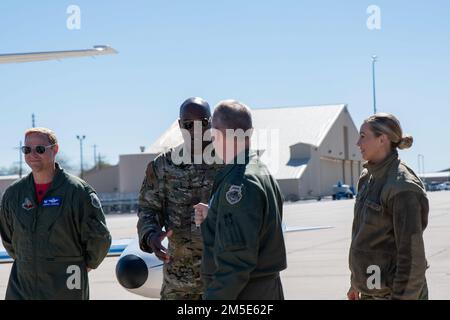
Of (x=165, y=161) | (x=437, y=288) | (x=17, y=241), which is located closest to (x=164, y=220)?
(x=165, y=161)

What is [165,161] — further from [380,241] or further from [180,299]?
[380,241]

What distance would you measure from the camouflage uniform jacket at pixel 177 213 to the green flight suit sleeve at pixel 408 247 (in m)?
1.31

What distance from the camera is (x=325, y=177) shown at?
90.2m

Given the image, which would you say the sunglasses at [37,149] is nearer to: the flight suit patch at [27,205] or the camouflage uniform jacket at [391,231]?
the flight suit patch at [27,205]

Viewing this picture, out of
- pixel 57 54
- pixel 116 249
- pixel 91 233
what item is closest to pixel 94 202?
pixel 91 233

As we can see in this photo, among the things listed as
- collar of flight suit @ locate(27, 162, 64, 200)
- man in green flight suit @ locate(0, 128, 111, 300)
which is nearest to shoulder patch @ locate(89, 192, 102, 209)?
man in green flight suit @ locate(0, 128, 111, 300)

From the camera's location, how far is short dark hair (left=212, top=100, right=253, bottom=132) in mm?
3539

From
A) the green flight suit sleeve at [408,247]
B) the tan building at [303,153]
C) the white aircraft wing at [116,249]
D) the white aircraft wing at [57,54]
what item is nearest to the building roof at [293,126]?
the tan building at [303,153]

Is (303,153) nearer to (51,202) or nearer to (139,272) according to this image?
(139,272)

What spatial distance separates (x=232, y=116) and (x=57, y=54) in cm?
2539

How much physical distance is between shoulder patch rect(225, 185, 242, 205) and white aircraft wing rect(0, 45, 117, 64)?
80.4 feet

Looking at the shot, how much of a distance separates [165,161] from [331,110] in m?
91.6

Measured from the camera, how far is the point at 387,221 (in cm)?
419

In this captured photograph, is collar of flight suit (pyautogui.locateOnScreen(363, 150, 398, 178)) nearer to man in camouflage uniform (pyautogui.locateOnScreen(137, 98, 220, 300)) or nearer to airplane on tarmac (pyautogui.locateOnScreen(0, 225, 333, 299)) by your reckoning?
man in camouflage uniform (pyautogui.locateOnScreen(137, 98, 220, 300))
